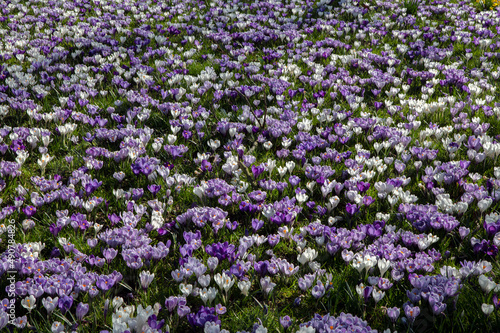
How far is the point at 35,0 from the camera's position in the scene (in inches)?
455

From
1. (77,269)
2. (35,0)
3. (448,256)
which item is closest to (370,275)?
(448,256)

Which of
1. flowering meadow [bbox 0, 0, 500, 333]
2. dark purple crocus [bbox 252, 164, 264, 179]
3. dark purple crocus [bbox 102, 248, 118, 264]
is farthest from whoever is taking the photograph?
dark purple crocus [bbox 252, 164, 264, 179]

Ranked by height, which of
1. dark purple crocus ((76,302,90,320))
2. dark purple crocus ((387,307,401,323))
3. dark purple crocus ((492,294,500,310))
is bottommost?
dark purple crocus ((76,302,90,320))

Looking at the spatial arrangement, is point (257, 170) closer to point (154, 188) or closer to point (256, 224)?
point (256, 224)

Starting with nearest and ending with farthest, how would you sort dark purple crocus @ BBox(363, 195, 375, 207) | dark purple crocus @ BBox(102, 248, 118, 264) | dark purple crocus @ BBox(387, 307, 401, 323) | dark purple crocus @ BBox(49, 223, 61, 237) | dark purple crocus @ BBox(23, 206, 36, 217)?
1. dark purple crocus @ BBox(387, 307, 401, 323)
2. dark purple crocus @ BBox(102, 248, 118, 264)
3. dark purple crocus @ BBox(49, 223, 61, 237)
4. dark purple crocus @ BBox(23, 206, 36, 217)
5. dark purple crocus @ BBox(363, 195, 375, 207)

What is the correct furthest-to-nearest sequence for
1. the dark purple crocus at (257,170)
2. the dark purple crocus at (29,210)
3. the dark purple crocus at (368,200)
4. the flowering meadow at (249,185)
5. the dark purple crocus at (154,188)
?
1. the dark purple crocus at (257,170)
2. the dark purple crocus at (154,188)
3. the dark purple crocus at (368,200)
4. the dark purple crocus at (29,210)
5. the flowering meadow at (249,185)

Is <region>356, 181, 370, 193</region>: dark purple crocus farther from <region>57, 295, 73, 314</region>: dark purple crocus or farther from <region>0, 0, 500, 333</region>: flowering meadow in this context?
<region>57, 295, 73, 314</region>: dark purple crocus

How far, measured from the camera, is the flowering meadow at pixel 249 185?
116 inches

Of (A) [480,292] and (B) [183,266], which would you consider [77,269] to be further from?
(A) [480,292]

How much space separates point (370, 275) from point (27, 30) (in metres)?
9.42

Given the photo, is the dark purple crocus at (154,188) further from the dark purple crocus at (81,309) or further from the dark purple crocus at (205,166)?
the dark purple crocus at (81,309)

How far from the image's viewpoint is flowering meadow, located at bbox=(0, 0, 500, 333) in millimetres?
2949

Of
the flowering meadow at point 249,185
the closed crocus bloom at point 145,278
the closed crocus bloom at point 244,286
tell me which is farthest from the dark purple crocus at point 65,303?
the closed crocus bloom at point 244,286

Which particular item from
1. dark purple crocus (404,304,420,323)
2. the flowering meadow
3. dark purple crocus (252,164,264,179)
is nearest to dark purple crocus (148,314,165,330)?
the flowering meadow
